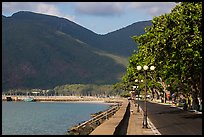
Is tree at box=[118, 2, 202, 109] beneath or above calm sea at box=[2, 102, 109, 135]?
above

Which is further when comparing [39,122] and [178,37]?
[39,122]

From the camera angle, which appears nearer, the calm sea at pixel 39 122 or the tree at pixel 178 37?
the tree at pixel 178 37

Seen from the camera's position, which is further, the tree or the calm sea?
the calm sea

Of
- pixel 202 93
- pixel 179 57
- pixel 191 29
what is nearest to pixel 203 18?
pixel 191 29

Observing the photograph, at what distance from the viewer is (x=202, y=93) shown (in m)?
56.8

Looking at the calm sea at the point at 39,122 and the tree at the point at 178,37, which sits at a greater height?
the tree at the point at 178,37

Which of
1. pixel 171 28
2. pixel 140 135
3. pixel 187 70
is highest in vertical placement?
pixel 171 28

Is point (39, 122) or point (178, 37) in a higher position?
point (178, 37)

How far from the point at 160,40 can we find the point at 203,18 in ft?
13.6

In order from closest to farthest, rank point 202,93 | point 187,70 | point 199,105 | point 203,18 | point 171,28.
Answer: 1. point 203,18
2. point 171,28
3. point 187,70
4. point 202,93
5. point 199,105

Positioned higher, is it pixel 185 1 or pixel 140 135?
pixel 185 1

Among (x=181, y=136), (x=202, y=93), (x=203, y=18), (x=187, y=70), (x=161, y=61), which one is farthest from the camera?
(x=202, y=93)

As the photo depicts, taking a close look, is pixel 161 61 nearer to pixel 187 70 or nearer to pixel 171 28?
pixel 171 28

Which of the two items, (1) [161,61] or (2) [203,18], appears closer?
(2) [203,18]
